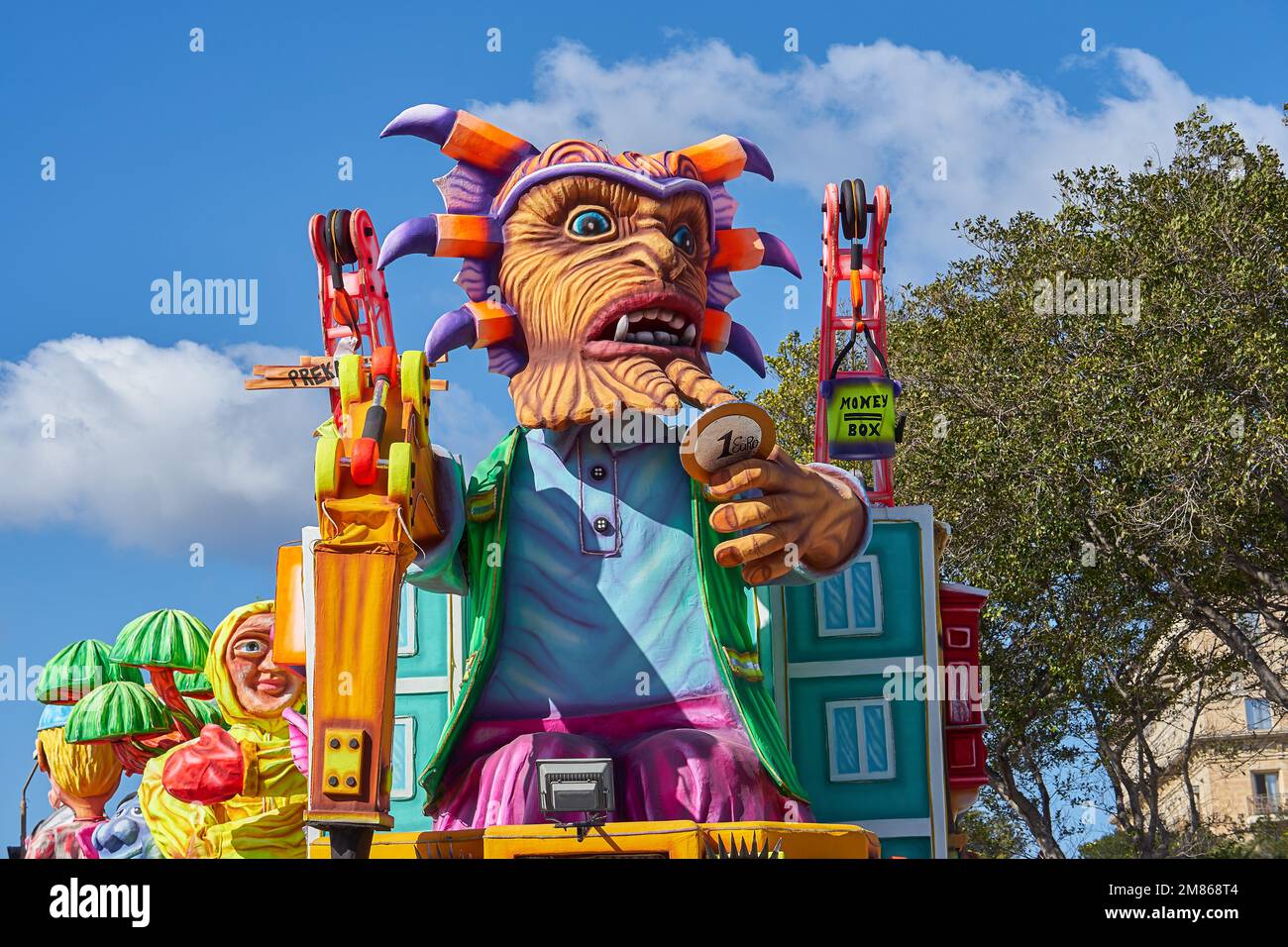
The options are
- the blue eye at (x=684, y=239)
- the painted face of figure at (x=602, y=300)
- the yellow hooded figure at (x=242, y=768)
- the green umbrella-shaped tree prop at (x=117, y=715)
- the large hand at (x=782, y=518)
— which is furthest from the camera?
the green umbrella-shaped tree prop at (x=117, y=715)

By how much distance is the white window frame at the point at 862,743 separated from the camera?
7.66 metres

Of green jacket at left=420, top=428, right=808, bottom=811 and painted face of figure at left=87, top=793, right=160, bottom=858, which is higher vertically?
green jacket at left=420, top=428, right=808, bottom=811

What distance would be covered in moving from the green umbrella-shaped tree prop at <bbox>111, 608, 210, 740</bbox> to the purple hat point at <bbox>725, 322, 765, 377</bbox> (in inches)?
247

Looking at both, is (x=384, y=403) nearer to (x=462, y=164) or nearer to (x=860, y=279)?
(x=462, y=164)

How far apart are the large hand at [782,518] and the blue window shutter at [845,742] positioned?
1361 mm

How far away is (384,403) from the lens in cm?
638

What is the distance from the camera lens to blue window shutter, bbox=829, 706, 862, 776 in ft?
25.2

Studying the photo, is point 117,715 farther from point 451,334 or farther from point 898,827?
point 898,827

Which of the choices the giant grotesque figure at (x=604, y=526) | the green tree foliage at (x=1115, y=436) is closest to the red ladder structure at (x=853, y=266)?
the giant grotesque figure at (x=604, y=526)

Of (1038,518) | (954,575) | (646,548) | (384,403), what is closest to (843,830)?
(646,548)

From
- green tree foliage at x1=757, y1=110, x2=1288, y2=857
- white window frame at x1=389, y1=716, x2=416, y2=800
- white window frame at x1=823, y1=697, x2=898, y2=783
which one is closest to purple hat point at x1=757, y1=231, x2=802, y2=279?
white window frame at x1=823, y1=697, x2=898, y2=783

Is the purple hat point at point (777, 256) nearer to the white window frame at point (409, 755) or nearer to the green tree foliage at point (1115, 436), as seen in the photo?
the white window frame at point (409, 755)

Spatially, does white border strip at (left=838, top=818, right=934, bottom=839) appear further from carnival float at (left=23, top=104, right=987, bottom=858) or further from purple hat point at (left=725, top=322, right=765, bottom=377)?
purple hat point at (left=725, top=322, right=765, bottom=377)
